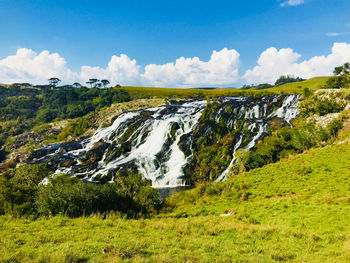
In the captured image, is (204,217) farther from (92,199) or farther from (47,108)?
(47,108)

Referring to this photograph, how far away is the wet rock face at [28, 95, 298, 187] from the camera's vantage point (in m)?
43.0

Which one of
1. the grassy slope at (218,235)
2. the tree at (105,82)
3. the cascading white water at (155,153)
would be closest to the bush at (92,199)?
the grassy slope at (218,235)

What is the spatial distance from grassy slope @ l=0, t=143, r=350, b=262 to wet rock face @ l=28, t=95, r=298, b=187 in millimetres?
21066

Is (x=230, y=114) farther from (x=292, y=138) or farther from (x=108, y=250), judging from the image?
(x=108, y=250)

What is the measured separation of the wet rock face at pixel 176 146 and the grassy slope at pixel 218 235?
69.1ft

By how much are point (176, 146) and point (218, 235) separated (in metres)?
39.2

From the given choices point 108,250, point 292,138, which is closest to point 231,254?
point 108,250

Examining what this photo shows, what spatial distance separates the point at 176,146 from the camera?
51.1 meters

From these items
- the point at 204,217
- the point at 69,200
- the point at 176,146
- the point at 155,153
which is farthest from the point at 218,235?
the point at 176,146

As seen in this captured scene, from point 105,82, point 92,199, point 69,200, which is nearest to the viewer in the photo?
point 69,200

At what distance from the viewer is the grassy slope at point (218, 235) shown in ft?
26.8

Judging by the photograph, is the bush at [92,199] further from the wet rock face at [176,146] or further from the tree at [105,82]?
the tree at [105,82]

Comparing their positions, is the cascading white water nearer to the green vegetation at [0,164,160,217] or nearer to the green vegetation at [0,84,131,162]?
the green vegetation at [0,164,160,217]

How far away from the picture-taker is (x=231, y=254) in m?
8.64
